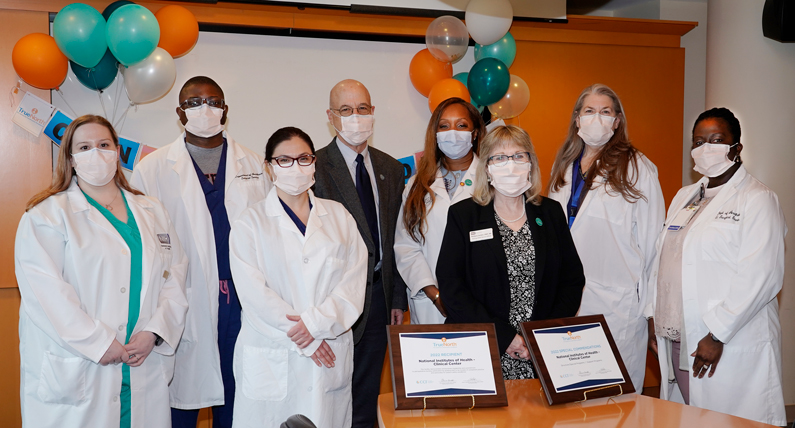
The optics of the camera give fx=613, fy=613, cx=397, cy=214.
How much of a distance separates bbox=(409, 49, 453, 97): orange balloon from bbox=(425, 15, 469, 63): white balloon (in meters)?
0.19

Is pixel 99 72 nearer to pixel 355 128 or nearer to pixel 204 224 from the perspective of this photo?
pixel 204 224

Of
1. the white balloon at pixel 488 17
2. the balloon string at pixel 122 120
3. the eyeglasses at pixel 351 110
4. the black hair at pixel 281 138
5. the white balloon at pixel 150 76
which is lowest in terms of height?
the black hair at pixel 281 138

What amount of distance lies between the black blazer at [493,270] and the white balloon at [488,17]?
2.11m

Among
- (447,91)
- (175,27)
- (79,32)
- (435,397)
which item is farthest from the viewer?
(447,91)

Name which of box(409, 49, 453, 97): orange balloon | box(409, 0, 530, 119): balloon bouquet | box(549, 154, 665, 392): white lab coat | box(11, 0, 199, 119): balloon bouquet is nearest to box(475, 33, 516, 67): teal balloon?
box(409, 0, 530, 119): balloon bouquet

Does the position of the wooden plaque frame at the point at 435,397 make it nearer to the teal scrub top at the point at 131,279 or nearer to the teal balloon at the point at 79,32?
the teal scrub top at the point at 131,279

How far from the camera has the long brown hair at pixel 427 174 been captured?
314 cm

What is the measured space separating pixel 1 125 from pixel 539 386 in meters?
3.78

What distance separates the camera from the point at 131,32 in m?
3.62

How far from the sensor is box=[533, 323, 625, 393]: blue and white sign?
2025mm

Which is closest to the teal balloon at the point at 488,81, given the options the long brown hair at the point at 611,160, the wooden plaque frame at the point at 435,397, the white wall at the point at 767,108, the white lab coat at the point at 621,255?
the long brown hair at the point at 611,160

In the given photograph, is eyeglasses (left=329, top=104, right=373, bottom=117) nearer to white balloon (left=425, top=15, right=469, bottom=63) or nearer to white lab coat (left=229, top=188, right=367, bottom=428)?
white lab coat (left=229, top=188, right=367, bottom=428)

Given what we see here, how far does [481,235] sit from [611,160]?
3.44 ft

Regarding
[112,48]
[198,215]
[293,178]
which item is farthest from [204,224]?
[112,48]
